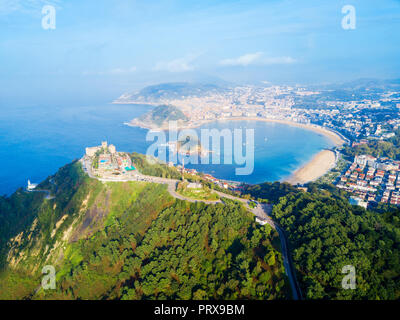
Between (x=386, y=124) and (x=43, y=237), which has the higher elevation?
(x=386, y=124)

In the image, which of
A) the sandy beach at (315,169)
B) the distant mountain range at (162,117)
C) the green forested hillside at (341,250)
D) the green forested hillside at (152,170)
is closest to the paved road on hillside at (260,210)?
the green forested hillside at (341,250)

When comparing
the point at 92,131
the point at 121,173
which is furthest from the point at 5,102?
A: the point at 121,173

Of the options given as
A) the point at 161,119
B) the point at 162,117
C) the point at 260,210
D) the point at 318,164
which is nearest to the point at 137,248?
the point at 260,210

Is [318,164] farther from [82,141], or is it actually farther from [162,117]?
[82,141]

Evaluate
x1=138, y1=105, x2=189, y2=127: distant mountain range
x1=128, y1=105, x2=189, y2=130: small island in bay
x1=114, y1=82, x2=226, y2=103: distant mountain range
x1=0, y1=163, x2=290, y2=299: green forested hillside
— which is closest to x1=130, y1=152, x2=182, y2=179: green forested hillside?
x1=0, y1=163, x2=290, y2=299: green forested hillside

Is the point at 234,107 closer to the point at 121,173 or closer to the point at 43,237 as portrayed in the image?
the point at 121,173
